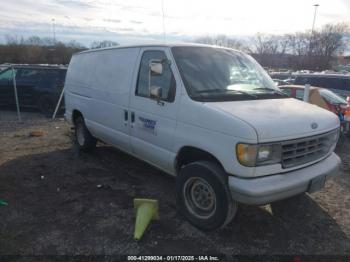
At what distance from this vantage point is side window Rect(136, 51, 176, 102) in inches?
159

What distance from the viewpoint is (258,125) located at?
3.20 m

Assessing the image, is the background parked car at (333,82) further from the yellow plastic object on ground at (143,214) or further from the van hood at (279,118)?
the yellow plastic object on ground at (143,214)

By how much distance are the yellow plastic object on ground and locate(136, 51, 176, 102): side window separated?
52.0 inches

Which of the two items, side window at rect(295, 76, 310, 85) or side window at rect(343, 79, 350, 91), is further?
side window at rect(295, 76, 310, 85)

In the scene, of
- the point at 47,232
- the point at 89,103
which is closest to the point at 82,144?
the point at 89,103

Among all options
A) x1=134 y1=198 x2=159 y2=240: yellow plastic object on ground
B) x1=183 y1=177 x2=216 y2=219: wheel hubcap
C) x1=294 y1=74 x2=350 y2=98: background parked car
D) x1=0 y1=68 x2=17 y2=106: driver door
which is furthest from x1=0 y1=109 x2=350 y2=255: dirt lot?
x1=0 y1=68 x2=17 y2=106: driver door

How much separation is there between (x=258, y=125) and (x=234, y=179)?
602 mm

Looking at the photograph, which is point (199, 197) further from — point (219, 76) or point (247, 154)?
point (219, 76)

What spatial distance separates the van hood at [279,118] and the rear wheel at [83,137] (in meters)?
3.65

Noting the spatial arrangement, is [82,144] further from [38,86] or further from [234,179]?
[38,86]

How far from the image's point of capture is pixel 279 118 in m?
3.41

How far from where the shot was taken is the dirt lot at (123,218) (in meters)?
3.53

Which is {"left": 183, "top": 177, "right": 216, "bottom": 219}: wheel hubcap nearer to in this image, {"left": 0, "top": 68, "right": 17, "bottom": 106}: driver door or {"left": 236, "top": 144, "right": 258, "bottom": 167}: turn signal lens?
{"left": 236, "top": 144, "right": 258, "bottom": 167}: turn signal lens

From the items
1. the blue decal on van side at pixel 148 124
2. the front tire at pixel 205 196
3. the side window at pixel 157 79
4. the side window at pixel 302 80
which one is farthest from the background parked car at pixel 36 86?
the front tire at pixel 205 196
